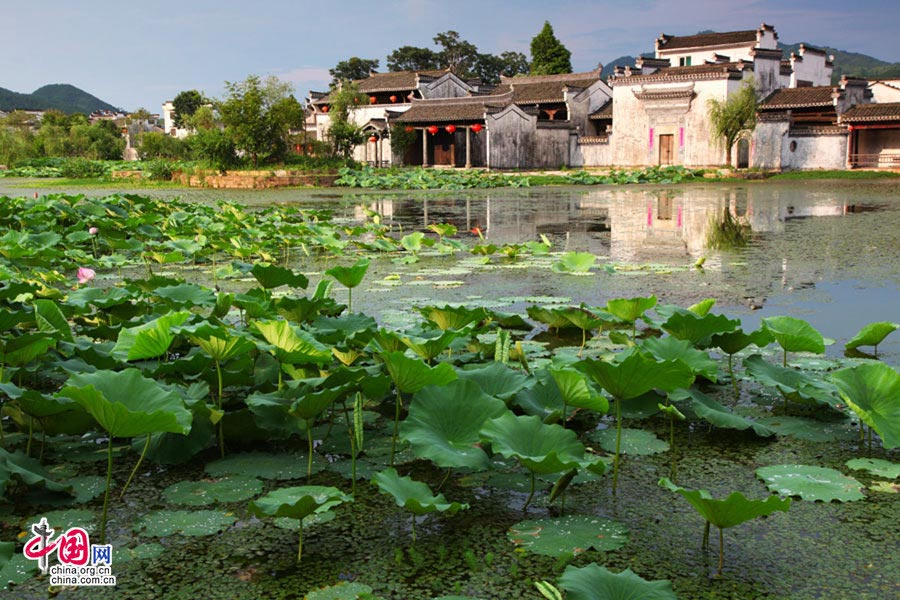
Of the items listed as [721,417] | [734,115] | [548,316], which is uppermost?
[734,115]

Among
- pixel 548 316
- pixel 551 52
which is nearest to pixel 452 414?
pixel 548 316

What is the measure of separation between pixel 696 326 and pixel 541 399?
71 centimetres

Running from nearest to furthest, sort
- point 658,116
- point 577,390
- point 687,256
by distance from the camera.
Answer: point 577,390, point 687,256, point 658,116

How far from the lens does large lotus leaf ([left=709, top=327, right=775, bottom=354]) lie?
104 inches

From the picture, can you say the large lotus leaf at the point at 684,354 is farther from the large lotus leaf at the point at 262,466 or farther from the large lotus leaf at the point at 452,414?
the large lotus leaf at the point at 262,466

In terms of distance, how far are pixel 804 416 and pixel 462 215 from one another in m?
9.40

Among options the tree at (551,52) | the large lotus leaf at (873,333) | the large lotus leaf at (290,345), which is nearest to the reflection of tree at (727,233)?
the large lotus leaf at (873,333)

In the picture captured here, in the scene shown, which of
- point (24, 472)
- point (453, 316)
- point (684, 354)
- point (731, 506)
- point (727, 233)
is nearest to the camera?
point (731, 506)

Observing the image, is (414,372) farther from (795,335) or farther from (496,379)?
(795,335)

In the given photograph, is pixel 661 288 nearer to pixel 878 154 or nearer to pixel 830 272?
pixel 830 272

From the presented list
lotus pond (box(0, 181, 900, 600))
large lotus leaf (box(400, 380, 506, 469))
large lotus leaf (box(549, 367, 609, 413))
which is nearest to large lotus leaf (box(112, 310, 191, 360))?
lotus pond (box(0, 181, 900, 600))

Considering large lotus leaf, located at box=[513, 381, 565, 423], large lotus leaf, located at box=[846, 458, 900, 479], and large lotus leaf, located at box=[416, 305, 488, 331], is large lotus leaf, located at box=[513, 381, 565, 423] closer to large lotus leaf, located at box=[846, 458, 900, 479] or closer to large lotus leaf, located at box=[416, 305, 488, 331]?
large lotus leaf, located at box=[416, 305, 488, 331]

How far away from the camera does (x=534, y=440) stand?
1.79m

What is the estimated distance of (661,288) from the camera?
16.2 feet
